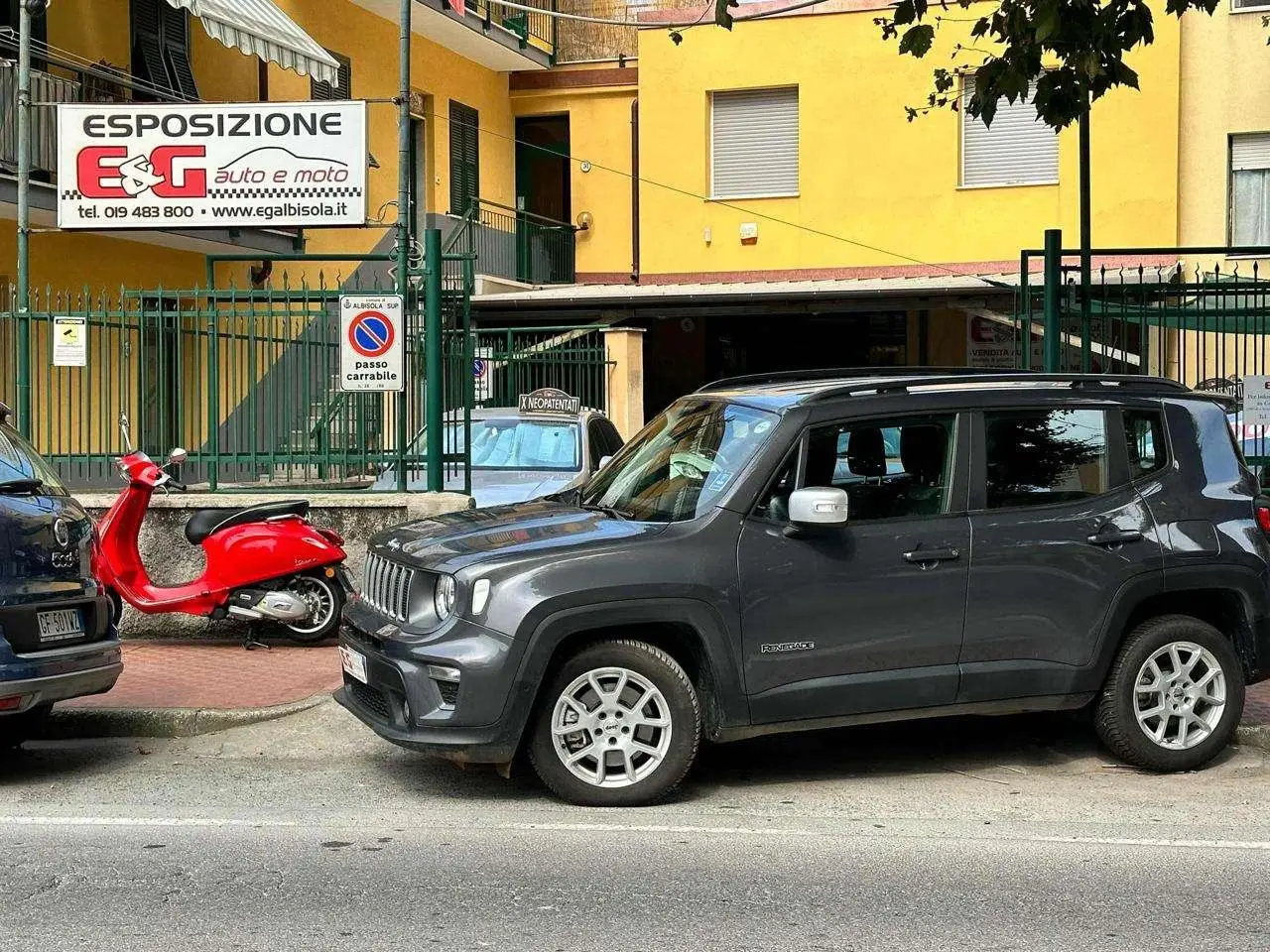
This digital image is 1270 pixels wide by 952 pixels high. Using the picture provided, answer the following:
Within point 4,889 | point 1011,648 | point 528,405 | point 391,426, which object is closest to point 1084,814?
point 1011,648

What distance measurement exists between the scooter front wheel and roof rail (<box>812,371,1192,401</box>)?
15.2 feet

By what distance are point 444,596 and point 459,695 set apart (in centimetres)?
45

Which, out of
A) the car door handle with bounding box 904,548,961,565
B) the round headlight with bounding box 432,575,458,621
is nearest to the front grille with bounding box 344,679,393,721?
the round headlight with bounding box 432,575,458,621

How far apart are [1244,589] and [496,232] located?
64.1 feet

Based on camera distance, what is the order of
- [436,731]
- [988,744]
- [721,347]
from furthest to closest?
1. [721,347]
2. [988,744]
3. [436,731]

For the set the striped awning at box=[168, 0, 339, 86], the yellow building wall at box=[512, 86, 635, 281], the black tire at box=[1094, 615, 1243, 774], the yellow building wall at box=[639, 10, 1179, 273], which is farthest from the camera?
the yellow building wall at box=[512, 86, 635, 281]

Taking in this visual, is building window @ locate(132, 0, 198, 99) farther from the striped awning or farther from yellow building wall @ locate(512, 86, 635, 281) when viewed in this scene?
yellow building wall @ locate(512, 86, 635, 281)

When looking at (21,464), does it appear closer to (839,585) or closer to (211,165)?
(839,585)

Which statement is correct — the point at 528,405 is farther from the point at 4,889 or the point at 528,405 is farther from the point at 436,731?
the point at 4,889

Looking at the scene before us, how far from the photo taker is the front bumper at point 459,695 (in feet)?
20.9

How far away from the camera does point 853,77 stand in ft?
79.8

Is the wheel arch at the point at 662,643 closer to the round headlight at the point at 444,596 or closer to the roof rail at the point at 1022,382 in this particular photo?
the round headlight at the point at 444,596

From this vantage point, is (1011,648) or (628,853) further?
(1011,648)

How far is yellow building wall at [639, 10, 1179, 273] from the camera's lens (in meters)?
23.1
